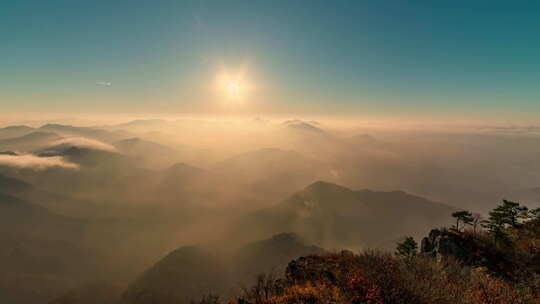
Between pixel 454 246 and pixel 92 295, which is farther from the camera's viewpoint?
pixel 92 295

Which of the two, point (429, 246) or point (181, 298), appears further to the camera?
point (181, 298)

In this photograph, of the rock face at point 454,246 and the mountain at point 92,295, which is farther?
the mountain at point 92,295

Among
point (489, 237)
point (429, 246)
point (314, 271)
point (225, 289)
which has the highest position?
point (314, 271)

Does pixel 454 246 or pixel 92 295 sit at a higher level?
pixel 454 246

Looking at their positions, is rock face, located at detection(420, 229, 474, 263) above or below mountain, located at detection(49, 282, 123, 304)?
above

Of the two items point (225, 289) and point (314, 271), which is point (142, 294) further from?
point (314, 271)

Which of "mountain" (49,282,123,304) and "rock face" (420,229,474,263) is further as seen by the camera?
"mountain" (49,282,123,304)

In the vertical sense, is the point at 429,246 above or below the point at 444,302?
below

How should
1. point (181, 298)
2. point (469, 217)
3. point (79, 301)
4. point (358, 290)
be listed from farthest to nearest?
point (181, 298) < point (79, 301) < point (469, 217) < point (358, 290)

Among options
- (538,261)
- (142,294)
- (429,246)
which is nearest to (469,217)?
(429,246)

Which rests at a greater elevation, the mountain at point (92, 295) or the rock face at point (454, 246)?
the rock face at point (454, 246)

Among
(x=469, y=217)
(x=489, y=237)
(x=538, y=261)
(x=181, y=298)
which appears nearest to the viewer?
(x=538, y=261)
